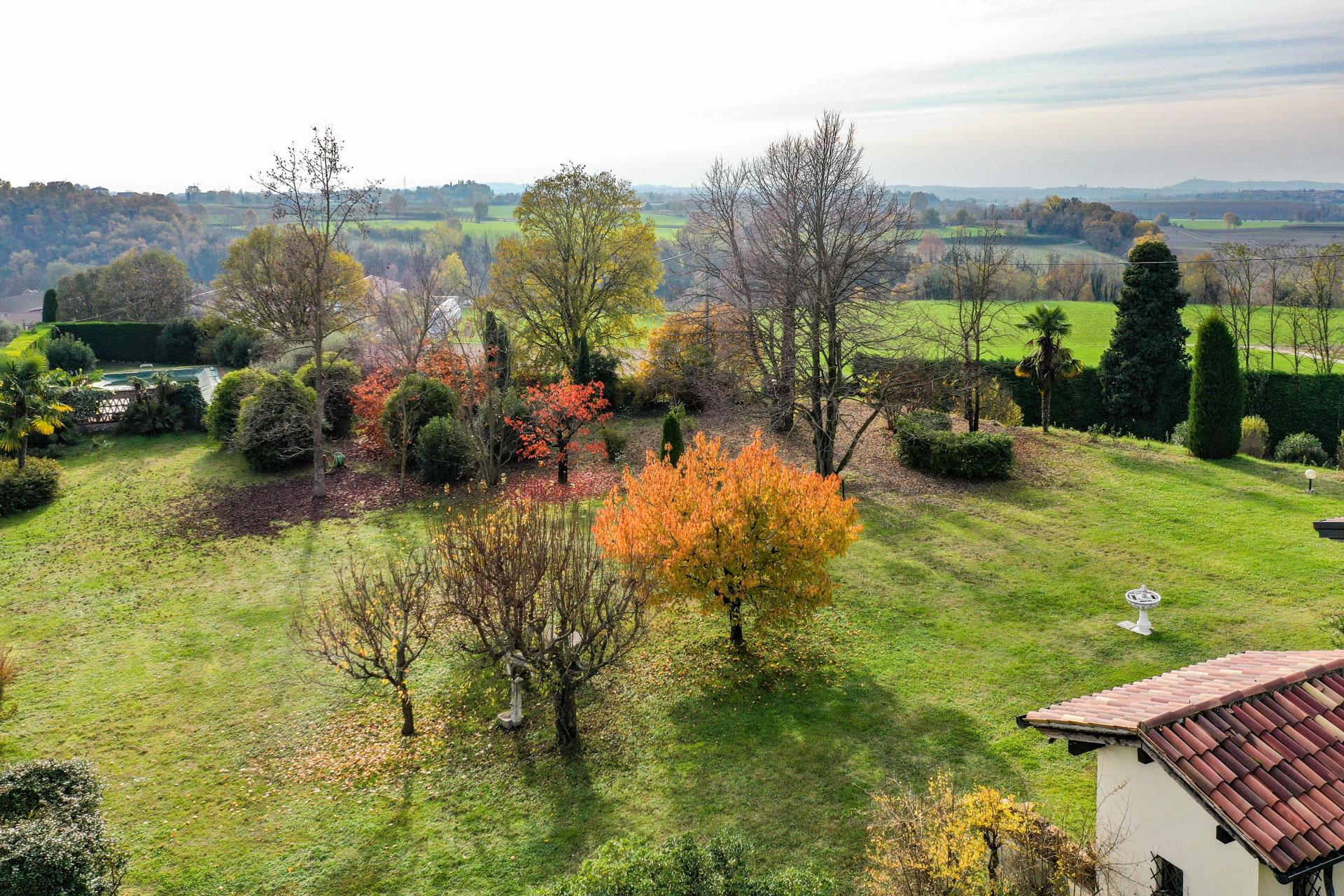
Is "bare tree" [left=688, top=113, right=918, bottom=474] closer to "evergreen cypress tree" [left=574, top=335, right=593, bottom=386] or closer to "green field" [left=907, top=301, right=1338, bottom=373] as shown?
"evergreen cypress tree" [left=574, top=335, right=593, bottom=386]

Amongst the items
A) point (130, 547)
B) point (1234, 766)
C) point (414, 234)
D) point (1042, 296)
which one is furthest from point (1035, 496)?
point (414, 234)

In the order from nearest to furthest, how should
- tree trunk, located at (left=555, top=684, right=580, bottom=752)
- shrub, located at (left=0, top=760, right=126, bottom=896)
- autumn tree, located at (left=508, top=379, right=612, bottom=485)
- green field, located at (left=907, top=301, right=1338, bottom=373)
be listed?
1. shrub, located at (left=0, top=760, right=126, bottom=896)
2. tree trunk, located at (left=555, top=684, right=580, bottom=752)
3. autumn tree, located at (left=508, top=379, right=612, bottom=485)
4. green field, located at (left=907, top=301, right=1338, bottom=373)

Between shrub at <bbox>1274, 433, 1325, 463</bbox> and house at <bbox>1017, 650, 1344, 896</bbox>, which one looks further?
shrub at <bbox>1274, 433, 1325, 463</bbox>

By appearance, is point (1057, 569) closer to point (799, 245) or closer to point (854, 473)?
point (854, 473)


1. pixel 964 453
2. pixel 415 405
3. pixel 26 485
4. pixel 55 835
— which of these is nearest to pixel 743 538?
pixel 55 835

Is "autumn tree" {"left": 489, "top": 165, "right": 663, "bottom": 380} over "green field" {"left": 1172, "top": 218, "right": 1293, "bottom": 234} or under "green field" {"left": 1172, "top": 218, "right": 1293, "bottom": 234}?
under

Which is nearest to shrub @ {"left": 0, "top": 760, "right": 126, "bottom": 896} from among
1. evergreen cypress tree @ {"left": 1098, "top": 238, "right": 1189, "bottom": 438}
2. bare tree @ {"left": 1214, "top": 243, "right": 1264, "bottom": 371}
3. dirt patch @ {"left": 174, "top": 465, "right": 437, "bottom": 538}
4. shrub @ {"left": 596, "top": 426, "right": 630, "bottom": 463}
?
dirt patch @ {"left": 174, "top": 465, "right": 437, "bottom": 538}
